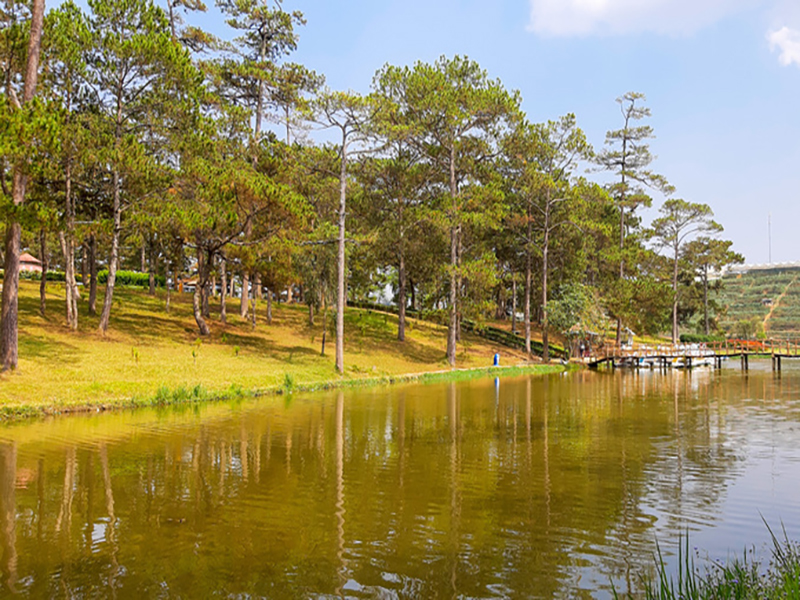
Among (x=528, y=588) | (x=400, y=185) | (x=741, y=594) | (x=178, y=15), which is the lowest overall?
(x=528, y=588)

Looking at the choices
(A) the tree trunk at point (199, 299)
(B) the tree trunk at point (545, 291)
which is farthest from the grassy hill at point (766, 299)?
(A) the tree trunk at point (199, 299)

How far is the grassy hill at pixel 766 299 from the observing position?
11254 centimetres

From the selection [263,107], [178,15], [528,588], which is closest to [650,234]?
[263,107]

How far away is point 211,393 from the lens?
2331 centimetres

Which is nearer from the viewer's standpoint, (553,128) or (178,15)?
(178,15)

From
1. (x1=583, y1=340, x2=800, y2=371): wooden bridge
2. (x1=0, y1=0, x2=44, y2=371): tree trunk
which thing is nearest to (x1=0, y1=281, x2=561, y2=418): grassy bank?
(x1=0, y1=0, x2=44, y2=371): tree trunk

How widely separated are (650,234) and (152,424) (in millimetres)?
59229

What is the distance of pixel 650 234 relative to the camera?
215 feet

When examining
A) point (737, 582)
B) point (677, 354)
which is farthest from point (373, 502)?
point (677, 354)

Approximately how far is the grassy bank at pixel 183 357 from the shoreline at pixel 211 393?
43 millimetres

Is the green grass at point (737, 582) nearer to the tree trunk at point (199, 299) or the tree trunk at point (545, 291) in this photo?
the tree trunk at point (199, 299)

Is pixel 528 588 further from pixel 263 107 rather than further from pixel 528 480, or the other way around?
pixel 263 107

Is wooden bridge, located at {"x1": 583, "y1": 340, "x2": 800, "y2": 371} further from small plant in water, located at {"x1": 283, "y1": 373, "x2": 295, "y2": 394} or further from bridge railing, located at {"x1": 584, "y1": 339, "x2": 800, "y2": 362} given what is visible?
small plant in water, located at {"x1": 283, "y1": 373, "x2": 295, "y2": 394}

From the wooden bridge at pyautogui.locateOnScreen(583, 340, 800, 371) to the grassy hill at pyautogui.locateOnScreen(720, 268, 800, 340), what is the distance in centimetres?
5013
